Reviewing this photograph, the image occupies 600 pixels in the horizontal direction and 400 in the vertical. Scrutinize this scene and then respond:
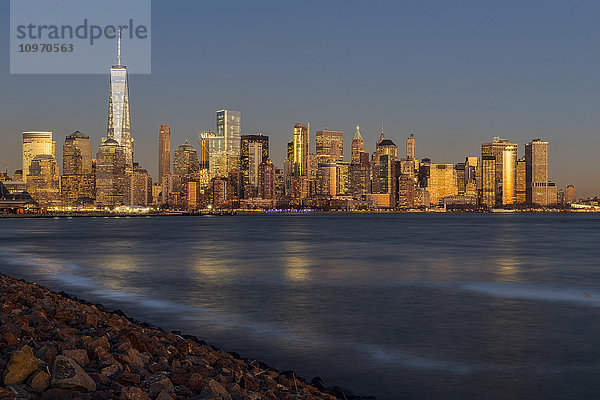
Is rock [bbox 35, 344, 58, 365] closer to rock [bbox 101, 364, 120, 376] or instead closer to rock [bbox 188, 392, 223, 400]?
rock [bbox 101, 364, 120, 376]

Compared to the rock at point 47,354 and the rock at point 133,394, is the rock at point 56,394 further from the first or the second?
the rock at point 47,354

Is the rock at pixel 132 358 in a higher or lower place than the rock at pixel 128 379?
lower

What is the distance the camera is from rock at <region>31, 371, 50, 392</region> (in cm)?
862

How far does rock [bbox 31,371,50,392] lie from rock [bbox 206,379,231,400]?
90.7 inches

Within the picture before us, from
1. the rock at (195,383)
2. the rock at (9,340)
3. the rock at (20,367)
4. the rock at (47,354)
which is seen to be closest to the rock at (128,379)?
A: the rock at (195,383)

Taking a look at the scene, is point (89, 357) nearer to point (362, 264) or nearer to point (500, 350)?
point (500, 350)

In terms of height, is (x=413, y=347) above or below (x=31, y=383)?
below

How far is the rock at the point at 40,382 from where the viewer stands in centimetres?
862

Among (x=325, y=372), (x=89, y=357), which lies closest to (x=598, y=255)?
(x=325, y=372)

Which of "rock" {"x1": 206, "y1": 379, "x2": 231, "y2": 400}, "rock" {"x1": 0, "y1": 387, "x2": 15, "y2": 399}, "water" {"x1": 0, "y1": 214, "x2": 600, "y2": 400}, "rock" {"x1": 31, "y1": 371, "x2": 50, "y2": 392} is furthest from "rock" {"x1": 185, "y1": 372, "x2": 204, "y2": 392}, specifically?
"water" {"x1": 0, "y1": 214, "x2": 600, "y2": 400}

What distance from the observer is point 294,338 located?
20.3 m

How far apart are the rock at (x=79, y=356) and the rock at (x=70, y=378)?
148 centimetres

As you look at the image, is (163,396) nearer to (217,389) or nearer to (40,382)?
(217,389)

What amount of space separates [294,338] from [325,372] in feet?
15.1
